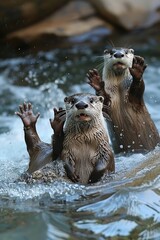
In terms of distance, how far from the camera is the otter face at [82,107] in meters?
3.52

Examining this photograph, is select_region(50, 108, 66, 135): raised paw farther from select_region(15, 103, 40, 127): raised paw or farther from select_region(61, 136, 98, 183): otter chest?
select_region(15, 103, 40, 127): raised paw

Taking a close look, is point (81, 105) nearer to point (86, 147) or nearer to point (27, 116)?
point (86, 147)

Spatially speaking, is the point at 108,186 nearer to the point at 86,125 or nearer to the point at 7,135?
the point at 86,125

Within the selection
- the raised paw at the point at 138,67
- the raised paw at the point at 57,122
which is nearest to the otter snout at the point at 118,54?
the raised paw at the point at 138,67

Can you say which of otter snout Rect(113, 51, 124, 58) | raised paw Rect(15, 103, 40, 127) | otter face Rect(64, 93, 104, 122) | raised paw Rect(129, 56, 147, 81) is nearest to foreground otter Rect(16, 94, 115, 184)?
otter face Rect(64, 93, 104, 122)

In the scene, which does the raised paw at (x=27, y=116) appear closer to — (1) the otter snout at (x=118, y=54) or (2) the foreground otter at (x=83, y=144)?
(2) the foreground otter at (x=83, y=144)

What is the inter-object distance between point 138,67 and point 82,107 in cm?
79

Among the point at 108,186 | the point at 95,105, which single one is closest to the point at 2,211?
the point at 108,186

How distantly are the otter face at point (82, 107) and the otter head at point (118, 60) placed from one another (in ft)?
2.13

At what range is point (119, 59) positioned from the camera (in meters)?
4.33

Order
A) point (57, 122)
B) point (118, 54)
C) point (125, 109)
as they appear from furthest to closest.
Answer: point (125, 109) → point (118, 54) → point (57, 122)

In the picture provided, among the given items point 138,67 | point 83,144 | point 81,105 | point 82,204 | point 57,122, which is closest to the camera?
point 82,204

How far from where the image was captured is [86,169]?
3.69 m

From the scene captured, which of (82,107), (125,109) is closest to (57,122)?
(82,107)
